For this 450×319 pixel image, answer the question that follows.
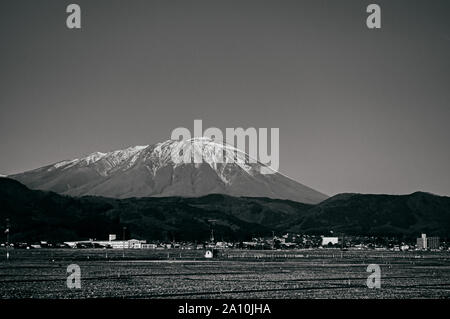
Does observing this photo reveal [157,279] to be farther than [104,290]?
Yes

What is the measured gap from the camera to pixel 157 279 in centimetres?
8812

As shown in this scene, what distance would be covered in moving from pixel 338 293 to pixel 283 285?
11.3m
